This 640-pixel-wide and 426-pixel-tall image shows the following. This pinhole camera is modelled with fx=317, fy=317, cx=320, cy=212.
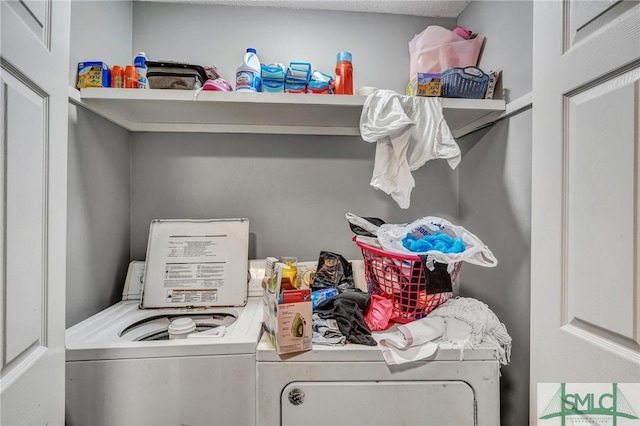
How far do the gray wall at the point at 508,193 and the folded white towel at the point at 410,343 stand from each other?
458mm

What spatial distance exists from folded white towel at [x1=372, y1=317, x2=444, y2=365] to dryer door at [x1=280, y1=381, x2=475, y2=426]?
0.31 ft

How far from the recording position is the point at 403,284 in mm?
1167

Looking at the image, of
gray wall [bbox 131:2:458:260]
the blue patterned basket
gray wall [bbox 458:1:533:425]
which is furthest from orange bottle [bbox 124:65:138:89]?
gray wall [bbox 458:1:533:425]

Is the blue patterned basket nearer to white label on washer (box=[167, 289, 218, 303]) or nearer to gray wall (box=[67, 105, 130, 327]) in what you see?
white label on washer (box=[167, 289, 218, 303])

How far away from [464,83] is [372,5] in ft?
2.52

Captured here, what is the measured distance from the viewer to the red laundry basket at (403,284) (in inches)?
44.8

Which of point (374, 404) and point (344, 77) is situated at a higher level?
point (344, 77)

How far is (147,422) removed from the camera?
103cm

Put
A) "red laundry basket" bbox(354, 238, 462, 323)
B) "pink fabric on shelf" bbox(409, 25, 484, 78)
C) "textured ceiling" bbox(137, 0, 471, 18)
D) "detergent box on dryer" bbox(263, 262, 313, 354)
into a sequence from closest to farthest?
"detergent box on dryer" bbox(263, 262, 313, 354), "red laundry basket" bbox(354, 238, 462, 323), "pink fabric on shelf" bbox(409, 25, 484, 78), "textured ceiling" bbox(137, 0, 471, 18)

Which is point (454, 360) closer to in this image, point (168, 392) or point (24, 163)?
point (168, 392)

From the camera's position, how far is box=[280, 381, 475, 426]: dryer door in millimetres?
1060

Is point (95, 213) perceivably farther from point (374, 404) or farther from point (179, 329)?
point (374, 404)

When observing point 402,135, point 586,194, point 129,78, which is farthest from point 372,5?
point 586,194

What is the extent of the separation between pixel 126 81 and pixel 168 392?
1.25 meters
